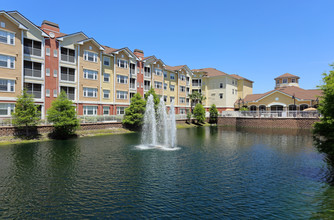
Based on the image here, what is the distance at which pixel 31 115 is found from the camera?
27000 millimetres

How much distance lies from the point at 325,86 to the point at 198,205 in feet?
39.8

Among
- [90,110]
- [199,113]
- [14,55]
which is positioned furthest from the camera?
[199,113]

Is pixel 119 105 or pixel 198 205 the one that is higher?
pixel 119 105

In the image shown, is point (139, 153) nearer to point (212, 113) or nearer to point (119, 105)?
point (119, 105)

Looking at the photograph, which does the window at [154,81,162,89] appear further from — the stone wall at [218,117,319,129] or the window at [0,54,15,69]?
the window at [0,54,15,69]

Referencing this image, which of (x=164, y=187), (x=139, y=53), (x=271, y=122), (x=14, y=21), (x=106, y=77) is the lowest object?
(x=164, y=187)

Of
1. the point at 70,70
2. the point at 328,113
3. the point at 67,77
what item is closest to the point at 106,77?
the point at 70,70

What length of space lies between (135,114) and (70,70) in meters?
14.4

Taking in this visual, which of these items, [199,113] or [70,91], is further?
[199,113]

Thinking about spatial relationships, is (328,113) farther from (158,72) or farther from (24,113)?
(158,72)

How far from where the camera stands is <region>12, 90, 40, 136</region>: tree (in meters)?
26.5

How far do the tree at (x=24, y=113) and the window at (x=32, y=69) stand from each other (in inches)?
292

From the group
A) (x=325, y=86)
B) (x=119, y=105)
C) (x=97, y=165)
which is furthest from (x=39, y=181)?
(x=119, y=105)

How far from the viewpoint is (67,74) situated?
37.8 meters
